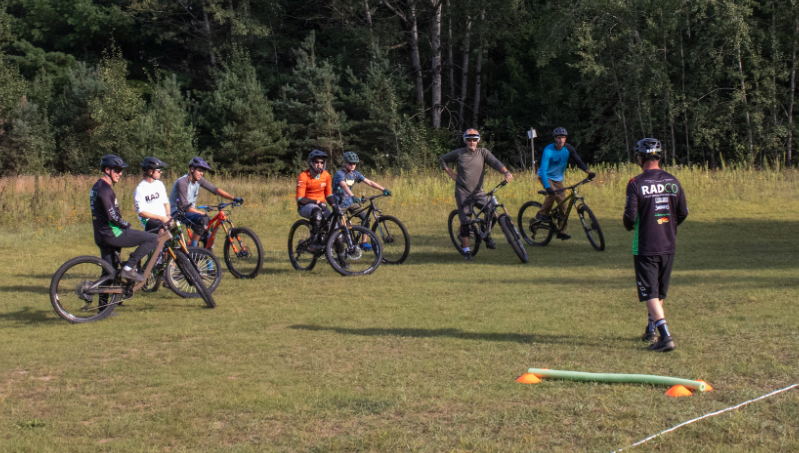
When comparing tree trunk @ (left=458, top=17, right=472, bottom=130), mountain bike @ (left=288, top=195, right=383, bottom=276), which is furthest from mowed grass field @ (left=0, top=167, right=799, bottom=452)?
tree trunk @ (left=458, top=17, right=472, bottom=130)

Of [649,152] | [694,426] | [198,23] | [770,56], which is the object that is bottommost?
[694,426]

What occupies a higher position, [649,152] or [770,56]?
[770,56]

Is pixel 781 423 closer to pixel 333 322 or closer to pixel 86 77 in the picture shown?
pixel 333 322

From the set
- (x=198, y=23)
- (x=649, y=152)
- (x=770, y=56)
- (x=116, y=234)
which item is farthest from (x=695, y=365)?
(x=198, y=23)

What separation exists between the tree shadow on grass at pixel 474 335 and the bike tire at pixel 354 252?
3.14m

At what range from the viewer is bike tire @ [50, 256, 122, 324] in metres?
8.63

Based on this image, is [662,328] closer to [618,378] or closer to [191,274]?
[618,378]

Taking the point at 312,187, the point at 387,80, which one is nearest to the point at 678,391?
the point at 312,187

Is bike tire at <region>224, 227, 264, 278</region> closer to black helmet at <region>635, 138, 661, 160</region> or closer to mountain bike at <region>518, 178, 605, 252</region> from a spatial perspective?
mountain bike at <region>518, 178, 605, 252</region>

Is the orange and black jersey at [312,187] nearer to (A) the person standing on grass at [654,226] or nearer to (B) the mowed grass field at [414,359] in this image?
(B) the mowed grass field at [414,359]

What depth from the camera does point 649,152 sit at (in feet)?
21.6

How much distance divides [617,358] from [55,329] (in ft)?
19.8

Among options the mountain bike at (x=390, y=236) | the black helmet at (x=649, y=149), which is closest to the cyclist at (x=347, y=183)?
the mountain bike at (x=390, y=236)

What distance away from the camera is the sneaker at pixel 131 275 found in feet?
29.3
